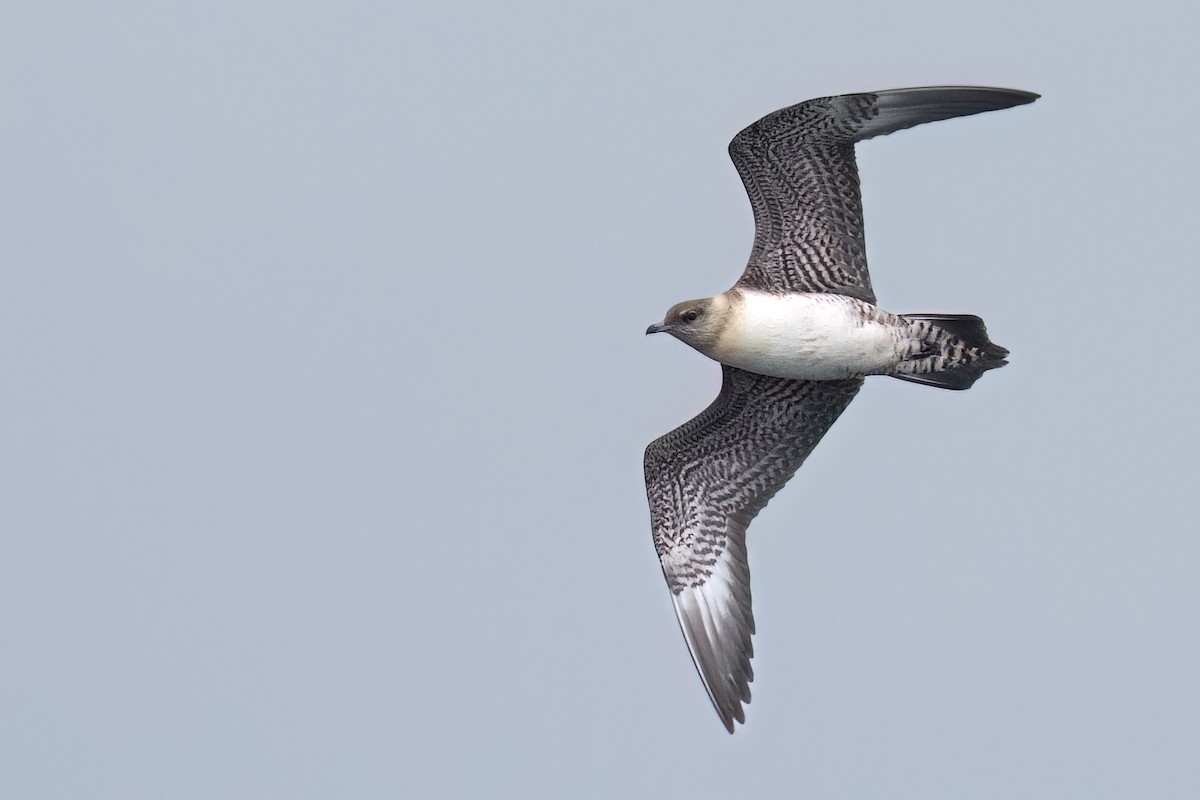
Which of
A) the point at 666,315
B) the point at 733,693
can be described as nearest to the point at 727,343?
the point at 666,315

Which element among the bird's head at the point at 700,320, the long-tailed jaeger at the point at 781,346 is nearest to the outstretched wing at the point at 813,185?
the long-tailed jaeger at the point at 781,346

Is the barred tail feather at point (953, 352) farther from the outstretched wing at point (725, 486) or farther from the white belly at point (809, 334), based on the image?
the outstretched wing at point (725, 486)

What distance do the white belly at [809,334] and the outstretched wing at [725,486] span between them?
24.8 inches

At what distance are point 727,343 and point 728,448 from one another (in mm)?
1234

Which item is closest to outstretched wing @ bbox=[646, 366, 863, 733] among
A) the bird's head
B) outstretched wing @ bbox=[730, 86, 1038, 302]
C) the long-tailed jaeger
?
the long-tailed jaeger

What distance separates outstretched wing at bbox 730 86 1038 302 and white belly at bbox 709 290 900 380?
208 mm

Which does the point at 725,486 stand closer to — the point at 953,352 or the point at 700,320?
the point at 700,320

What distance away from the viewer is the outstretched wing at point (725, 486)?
1299 cm

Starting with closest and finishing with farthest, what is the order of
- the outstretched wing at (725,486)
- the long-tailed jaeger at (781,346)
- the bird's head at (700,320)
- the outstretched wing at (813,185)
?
the outstretched wing at (813,185) → the long-tailed jaeger at (781,346) → the bird's head at (700,320) → the outstretched wing at (725,486)

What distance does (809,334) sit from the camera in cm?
1221

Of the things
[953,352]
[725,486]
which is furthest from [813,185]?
[725,486]

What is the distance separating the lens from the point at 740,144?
12258 millimetres

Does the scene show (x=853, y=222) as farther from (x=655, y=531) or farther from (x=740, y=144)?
(x=655, y=531)

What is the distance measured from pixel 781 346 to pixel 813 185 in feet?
3.79
